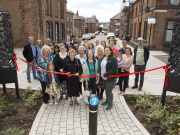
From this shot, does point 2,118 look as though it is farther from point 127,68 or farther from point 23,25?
point 23,25

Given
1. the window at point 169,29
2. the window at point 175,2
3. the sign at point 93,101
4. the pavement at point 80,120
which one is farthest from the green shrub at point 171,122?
the window at point 175,2

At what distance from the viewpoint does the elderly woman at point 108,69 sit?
4.56 metres

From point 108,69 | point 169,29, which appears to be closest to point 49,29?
point 169,29

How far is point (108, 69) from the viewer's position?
4.69 metres

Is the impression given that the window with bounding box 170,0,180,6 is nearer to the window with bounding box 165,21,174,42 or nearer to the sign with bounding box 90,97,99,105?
the window with bounding box 165,21,174,42

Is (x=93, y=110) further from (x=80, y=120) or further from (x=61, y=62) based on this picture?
(x=61, y=62)

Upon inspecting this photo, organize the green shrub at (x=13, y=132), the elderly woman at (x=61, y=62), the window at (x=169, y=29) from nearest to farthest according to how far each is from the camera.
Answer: the green shrub at (x=13, y=132), the elderly woman at (x=61, y=62), the window at (x=169, y=29)

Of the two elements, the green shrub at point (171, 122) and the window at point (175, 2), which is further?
the window at point (175, 2)

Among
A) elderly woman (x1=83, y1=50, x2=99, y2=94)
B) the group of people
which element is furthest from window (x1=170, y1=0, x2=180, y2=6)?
elderly woman (x1=83, y1=50, x2=99, y2=94)

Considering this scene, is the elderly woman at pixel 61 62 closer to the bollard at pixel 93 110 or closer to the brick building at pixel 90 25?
the bollard at pixel 93 110

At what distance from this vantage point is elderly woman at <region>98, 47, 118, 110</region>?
15.0 ft

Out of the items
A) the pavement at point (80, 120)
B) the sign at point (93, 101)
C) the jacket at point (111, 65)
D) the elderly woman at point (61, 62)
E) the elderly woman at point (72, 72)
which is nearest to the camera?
the sign at point (93, 101)

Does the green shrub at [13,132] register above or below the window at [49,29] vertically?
below

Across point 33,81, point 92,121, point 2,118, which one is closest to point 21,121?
point 2,118
